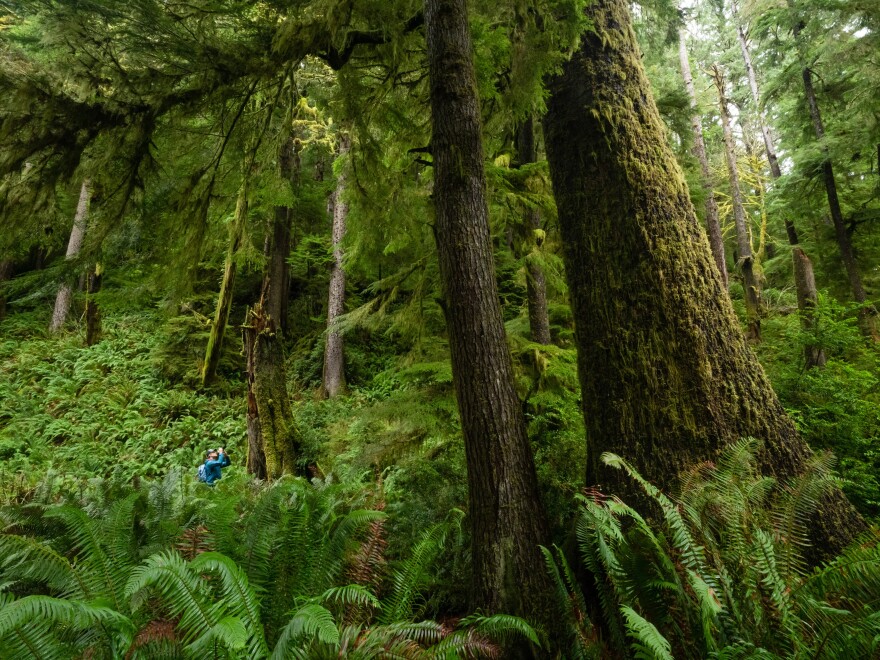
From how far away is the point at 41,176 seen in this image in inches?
128

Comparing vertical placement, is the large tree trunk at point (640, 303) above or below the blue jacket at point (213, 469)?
above

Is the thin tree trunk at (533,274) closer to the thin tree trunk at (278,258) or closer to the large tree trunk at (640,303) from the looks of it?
the large tree trunk at (640,303)

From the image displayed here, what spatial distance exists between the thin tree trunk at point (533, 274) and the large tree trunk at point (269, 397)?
4.39m

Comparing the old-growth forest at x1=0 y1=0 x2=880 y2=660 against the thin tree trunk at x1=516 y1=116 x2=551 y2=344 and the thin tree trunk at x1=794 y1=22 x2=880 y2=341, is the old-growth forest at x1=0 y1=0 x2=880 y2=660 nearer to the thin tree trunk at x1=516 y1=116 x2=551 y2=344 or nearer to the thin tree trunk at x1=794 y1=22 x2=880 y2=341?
the thin tree trunk at x1=516 y1=116 x2=551 y2=344

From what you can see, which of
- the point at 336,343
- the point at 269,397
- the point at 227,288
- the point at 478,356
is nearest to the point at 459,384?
the point at 478,356

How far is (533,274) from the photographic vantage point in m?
5.38

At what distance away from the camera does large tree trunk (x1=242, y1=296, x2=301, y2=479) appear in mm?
7312

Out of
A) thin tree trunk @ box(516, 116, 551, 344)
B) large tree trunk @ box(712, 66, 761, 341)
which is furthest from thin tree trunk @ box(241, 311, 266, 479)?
large tree trunk @ box(712, 66, 761, 341)

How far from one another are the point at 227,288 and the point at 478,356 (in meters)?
8.09

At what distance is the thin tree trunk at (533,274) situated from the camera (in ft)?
17.7

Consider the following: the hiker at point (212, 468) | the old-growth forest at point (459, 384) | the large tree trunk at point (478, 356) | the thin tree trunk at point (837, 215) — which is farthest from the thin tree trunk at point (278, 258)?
the thin tree trunk at point (837, 215)

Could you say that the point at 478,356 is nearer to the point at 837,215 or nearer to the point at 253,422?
the point at 253,422

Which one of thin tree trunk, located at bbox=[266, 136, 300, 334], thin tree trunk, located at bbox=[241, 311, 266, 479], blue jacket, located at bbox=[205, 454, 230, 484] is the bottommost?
blue jacket, located at bbox=[205, 454, 230, 484]

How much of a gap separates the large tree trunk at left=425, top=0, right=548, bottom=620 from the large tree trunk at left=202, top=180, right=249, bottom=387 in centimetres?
235
